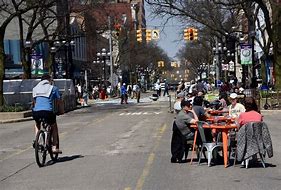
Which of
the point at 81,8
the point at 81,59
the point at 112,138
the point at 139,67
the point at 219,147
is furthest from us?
the point at 139,67

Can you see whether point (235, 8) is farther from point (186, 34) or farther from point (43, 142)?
point (43, 142)

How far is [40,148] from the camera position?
Answer: 1221cm

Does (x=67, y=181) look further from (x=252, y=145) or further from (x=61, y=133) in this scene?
(x=61, y=133)

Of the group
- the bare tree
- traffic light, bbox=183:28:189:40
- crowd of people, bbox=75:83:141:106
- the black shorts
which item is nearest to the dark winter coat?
the black shorts

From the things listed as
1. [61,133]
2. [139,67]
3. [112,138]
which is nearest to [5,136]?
[61,133]

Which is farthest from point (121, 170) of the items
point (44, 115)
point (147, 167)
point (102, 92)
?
point (102, 92)

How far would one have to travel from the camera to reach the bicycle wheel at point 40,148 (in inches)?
471

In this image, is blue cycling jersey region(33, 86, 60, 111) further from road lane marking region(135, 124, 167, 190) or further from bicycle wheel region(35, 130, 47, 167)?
road lane marking region(135, 124, 167, 190)

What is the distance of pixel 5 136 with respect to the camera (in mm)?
21547

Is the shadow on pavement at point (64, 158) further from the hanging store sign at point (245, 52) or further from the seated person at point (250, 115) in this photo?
the hanging store sign at point (245, 52)

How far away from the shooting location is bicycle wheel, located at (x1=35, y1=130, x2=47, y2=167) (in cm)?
1195

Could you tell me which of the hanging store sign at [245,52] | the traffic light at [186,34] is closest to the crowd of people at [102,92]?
the traffic light at [186,34]

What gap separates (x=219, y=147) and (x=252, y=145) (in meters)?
1.10

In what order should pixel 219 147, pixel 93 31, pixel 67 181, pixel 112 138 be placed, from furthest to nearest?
pixel 93 31, pixel 112 138, pixel 219 147, pixel 67 181
